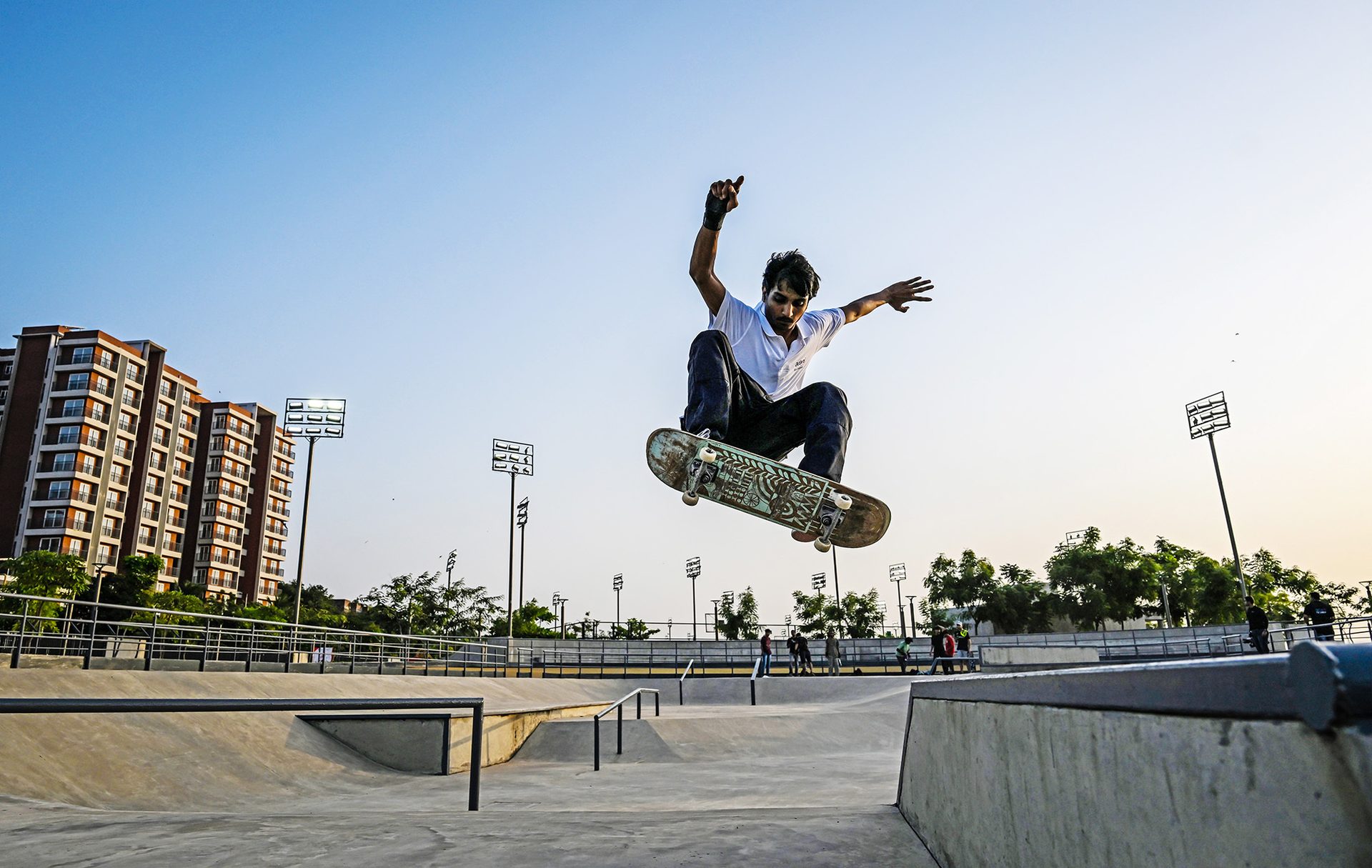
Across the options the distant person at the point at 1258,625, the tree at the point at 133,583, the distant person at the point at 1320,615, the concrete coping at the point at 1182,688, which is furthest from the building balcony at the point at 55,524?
the concrete coping at the point at 1182,688

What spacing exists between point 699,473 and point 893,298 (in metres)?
2.65

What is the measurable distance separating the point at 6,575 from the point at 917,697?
218 ft

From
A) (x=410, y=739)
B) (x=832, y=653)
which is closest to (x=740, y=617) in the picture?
(x=832, y=653)

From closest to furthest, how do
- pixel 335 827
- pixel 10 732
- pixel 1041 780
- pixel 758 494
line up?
pixel 1041 780 → pixel 335 827 → pixel 758 494 → pixel 10 732

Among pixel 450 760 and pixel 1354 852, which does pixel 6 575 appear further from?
pixel 1354 852

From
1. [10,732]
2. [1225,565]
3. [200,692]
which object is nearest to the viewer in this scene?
[10,732]

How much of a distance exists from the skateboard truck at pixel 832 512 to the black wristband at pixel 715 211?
2083 millimetres

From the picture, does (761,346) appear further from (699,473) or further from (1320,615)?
(1320,615)

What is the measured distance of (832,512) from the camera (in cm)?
567

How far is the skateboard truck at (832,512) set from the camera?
5555mm

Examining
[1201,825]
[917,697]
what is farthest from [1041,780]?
[917,697]

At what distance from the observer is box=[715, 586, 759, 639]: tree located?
69188mm

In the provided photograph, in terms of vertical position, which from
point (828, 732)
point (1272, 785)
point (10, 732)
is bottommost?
point (828, 732)

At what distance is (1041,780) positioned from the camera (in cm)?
245
